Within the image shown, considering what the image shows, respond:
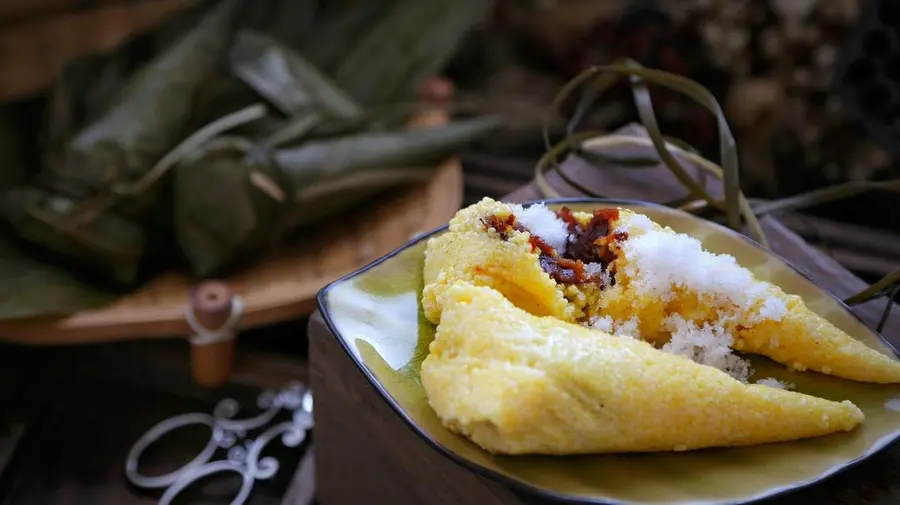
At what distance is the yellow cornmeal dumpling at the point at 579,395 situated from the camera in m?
0.41

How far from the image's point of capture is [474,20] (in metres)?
1.26

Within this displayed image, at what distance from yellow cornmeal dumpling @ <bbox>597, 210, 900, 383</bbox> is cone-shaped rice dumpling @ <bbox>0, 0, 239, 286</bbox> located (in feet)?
2.10

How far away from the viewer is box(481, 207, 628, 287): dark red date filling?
0.51 metres

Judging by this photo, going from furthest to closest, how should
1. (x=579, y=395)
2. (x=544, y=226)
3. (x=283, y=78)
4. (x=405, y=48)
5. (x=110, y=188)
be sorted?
(x=405, y=48), (x=283, y=78), (x=110, y=188), (x=544, y=226), (x=579, y=395)

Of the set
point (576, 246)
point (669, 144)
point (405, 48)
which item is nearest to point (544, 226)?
point (576, 246)

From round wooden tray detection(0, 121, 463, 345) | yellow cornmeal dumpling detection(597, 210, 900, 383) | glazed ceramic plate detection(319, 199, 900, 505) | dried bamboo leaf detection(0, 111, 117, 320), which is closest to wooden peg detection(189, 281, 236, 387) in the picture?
round wooden tray detection(0, 121, 463, 345)

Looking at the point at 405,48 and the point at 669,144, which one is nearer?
the point at 669,144

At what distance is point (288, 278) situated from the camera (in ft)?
3.12

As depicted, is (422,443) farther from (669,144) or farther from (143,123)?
(143,123)

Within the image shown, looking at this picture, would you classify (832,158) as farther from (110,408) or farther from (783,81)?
(110,408)

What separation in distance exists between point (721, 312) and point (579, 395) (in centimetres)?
14

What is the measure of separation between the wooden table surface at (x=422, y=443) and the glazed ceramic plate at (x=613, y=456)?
0.07 feet

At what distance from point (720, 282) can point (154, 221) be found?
2.40 ft

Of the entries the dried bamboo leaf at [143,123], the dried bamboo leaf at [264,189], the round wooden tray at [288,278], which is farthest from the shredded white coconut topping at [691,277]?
the dried bamboo leaf at [143,123]
